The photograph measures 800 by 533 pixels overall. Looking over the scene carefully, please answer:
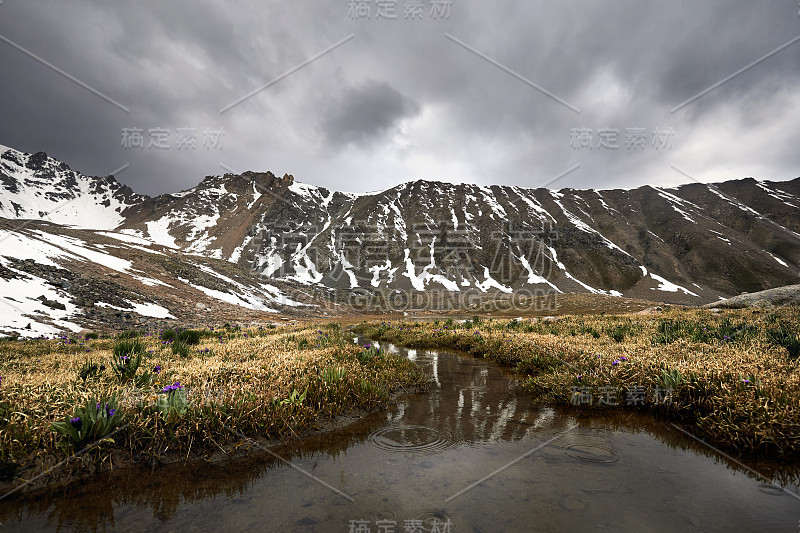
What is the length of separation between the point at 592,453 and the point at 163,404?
5459mm

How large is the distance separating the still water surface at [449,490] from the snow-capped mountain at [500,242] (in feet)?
312

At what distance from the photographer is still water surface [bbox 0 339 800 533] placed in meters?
2.71

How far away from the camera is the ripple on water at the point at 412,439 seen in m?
4.27

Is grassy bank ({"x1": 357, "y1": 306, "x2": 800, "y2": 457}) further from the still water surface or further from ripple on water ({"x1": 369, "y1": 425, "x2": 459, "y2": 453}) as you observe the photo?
ripple on water ({"x1": 369, "y1": 425, "x2": 459, "y2": 453})

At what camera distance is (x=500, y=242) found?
505 ft

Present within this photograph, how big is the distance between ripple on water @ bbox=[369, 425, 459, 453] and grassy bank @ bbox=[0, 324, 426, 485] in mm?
1068

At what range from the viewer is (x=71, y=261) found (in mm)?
34469

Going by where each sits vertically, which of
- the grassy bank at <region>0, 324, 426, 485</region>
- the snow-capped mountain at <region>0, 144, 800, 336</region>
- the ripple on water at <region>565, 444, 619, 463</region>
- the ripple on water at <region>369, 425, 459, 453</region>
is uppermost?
the snow-capped mountain at <region>0, 144, 800, 336</region>

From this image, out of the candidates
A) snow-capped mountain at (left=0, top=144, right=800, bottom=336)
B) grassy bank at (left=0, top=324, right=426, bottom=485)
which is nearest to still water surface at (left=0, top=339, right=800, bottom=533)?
grassy bank at (left=0, top=324, right=426, bottom=485)

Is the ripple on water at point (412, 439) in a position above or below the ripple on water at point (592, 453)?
below

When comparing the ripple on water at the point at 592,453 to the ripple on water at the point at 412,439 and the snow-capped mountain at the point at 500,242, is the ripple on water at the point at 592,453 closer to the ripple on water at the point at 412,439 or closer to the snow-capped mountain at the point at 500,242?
the ripple on water at the point at 412,439

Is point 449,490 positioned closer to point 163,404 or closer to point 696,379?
point 163,404

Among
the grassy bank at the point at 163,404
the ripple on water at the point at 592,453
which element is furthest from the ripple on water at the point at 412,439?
the ripple on water at the point at 592,453

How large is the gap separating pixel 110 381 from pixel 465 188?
204 meters
